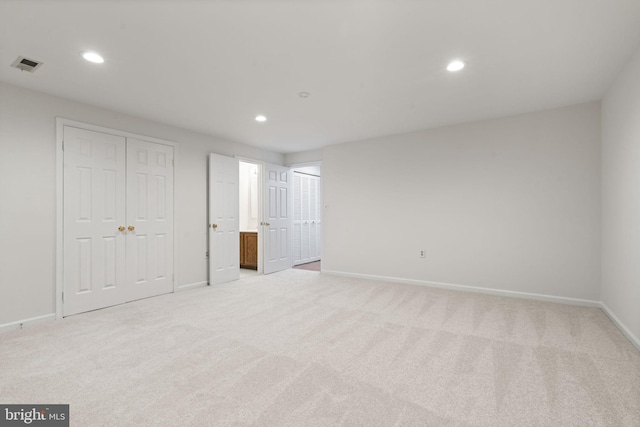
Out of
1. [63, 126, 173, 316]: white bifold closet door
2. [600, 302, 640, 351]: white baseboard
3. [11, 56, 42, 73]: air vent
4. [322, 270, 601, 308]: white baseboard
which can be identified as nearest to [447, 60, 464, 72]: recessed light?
[600, 302, 640, 351]: white baseboard

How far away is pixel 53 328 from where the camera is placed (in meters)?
2.89

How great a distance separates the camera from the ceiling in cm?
191

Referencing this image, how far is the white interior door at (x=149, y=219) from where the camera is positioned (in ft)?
12.5

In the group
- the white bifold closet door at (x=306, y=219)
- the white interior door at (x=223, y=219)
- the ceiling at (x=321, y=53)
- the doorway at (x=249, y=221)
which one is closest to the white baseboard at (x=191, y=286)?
the white interior door at (x=223, y=219)

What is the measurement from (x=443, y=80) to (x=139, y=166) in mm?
3734

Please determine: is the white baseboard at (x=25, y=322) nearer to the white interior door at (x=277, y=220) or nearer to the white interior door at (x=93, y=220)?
the white interior door at (x=93, y=220)

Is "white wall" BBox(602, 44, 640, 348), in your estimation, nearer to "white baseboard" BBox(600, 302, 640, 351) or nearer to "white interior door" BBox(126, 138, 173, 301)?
"white baseboard" BBox(600, 302, 640, 351)

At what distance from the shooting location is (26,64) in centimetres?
252

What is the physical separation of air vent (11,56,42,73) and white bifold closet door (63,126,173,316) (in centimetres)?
78

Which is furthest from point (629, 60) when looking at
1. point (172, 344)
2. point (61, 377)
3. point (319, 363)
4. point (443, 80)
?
point (61, 377)

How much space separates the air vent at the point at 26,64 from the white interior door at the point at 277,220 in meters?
3.45

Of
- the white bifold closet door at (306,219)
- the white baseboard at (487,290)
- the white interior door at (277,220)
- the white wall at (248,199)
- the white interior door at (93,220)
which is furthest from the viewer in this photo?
the white wall at (248,199)

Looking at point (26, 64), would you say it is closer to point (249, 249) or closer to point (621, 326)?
point (249, 249)

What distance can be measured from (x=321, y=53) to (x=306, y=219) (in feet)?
15.7
